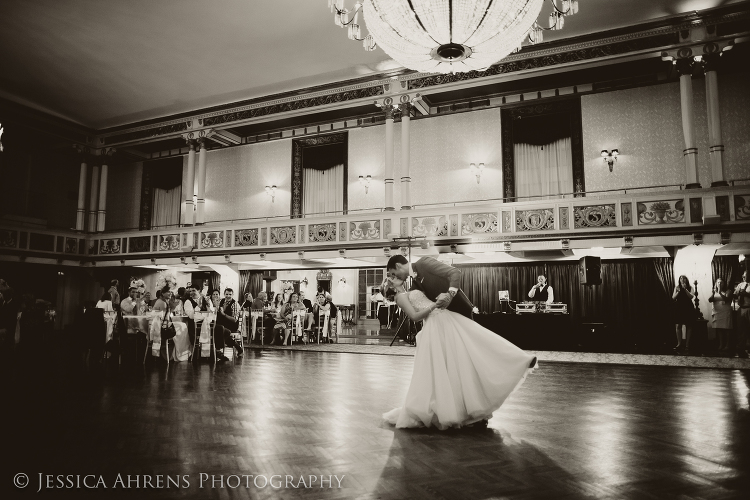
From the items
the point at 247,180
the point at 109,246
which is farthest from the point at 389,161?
the point at 109,246

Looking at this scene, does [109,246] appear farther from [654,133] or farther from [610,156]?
[654,133]

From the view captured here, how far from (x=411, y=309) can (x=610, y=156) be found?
30.3 ft

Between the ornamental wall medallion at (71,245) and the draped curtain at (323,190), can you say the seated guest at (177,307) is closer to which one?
the draped curtain at (323,190)

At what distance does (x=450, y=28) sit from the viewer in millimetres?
4422

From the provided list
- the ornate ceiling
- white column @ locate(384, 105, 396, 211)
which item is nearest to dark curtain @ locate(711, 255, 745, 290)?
the ornate ceiling

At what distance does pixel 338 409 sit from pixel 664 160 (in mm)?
9858

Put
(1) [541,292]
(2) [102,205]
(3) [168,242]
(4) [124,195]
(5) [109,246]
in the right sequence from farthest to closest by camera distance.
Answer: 1. (4) [124,195]
2. (2) [102,205]
3. (5) [109,246]
4. (3) [168,242]
5. (1) [541,292]

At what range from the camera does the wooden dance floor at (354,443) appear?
2238 mm

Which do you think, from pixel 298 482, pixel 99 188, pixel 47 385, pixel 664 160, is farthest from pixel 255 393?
pixel 99 188

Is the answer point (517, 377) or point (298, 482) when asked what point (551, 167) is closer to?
point (517, 377)

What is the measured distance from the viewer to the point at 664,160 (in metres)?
10.5

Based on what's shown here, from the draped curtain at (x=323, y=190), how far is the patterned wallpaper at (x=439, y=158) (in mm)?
424

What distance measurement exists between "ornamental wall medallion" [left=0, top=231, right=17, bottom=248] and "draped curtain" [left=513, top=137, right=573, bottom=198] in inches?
526

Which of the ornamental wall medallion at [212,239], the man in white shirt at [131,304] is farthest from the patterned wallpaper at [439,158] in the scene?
the man in white shirt at [131,304]
